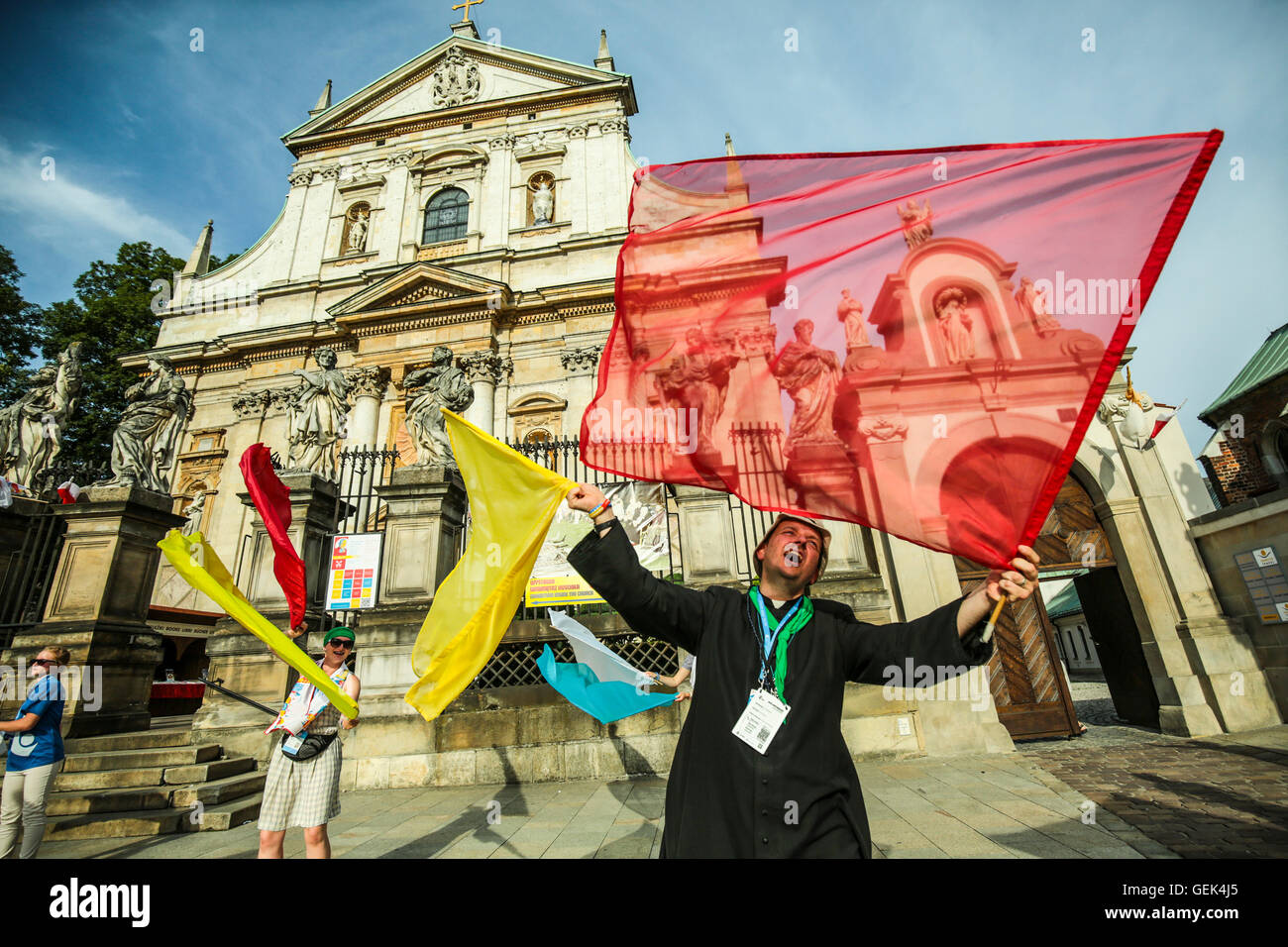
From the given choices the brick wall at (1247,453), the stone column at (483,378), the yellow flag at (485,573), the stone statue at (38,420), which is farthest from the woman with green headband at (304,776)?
the brick wall at (1247,453)

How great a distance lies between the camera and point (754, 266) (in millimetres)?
2982

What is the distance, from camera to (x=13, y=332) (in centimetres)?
2092

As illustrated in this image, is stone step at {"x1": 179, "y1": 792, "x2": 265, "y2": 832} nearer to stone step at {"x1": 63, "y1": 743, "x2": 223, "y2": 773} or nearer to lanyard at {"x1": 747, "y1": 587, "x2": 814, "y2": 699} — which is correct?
stone step at {"x1": 63, "y1": 743, "x2": 223, "y2": 773}

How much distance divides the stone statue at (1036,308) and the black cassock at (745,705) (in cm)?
138

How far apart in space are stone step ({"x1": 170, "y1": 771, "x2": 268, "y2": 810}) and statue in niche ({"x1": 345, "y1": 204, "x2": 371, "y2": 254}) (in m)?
25.4

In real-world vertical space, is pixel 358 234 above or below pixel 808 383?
above

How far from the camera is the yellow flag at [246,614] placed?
11.9 feet

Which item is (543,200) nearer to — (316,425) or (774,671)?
(316,425)

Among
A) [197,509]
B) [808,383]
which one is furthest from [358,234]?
[808,383]

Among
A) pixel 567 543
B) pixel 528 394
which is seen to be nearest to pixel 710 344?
pixel 567 543

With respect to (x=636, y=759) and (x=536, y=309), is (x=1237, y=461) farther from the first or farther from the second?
(x=536, y=309)

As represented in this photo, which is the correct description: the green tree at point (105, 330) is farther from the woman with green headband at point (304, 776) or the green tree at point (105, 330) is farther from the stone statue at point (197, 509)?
the woman with green headband at point (304, 776)

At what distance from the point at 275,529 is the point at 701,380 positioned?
499cm

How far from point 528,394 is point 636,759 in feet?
55.0
